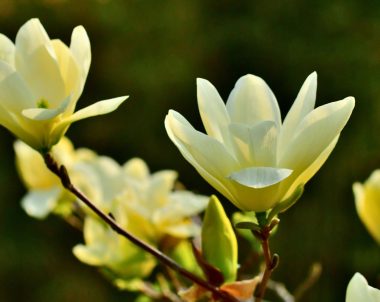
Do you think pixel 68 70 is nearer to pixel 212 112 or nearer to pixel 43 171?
pixel 212 112

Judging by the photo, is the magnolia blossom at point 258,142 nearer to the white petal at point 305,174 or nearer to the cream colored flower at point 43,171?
the white petal at point 305,174

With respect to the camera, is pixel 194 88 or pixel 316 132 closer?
pixel 316 132

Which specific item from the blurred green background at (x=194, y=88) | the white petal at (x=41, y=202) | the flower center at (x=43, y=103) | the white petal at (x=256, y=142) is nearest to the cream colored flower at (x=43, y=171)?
the white petal at (x=41, y=202)

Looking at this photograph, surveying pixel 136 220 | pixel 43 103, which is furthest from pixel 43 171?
pixel 43 103

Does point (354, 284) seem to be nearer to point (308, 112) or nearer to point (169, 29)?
point (308, 112)

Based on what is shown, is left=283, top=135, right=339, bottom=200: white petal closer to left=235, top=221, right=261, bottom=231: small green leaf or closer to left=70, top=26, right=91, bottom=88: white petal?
left=235, top=221, right=261, bottom=231: small green leaf
